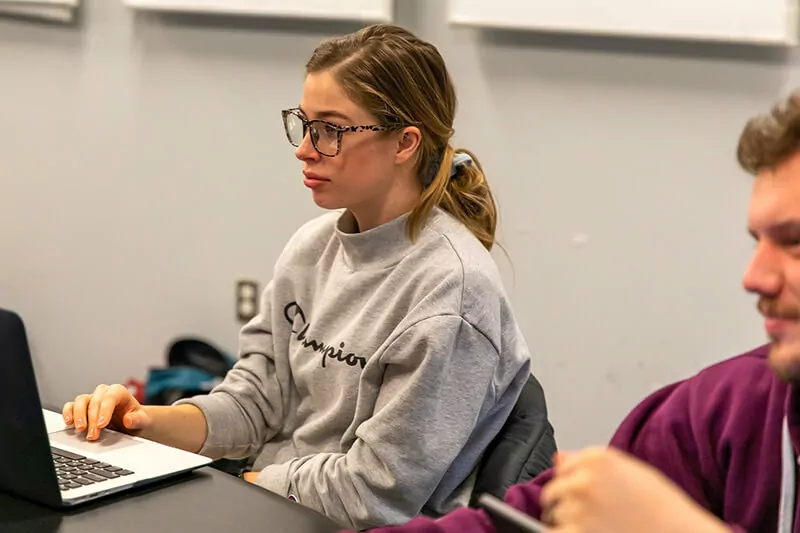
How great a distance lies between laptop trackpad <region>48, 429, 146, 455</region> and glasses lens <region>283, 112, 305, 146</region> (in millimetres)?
547

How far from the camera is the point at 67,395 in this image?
3.28 metres

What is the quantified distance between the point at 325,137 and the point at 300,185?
131cm

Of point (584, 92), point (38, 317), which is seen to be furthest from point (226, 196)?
point (584, 92)

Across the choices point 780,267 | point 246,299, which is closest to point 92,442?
point 780,267

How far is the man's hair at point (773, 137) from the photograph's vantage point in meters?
0.92

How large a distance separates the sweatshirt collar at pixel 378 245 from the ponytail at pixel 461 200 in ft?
0.06

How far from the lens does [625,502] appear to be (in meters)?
0.70

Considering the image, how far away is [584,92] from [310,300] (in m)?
1.17

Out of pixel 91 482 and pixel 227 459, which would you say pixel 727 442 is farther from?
pixel 227 459

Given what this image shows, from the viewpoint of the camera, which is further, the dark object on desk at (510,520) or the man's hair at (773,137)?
the man's hair at (773,137)

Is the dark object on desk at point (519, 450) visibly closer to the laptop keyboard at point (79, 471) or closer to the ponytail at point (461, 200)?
the ponytail at point (461, 200)

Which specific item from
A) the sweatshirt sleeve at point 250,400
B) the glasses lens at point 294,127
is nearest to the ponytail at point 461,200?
the glasses lens at point 294,127

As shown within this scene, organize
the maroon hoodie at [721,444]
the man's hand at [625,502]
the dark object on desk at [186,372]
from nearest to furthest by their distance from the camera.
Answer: the man's hand at [625,502] < the maroon hoodie at [721,444] < the dark object on desk at [186,372]

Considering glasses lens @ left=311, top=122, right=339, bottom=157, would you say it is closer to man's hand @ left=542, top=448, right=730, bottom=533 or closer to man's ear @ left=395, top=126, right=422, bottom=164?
man's ear @ left=395, top=126, right=422, bottom=164
